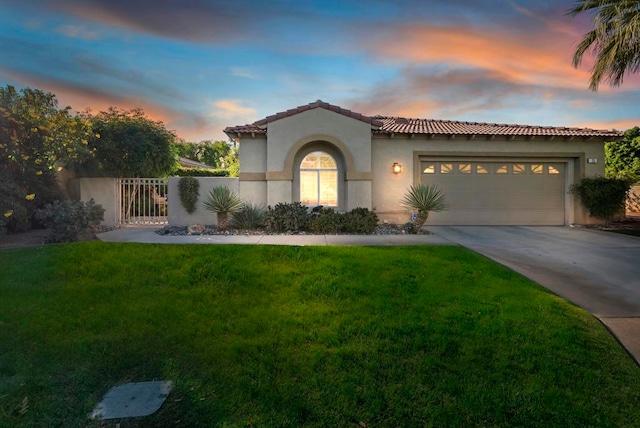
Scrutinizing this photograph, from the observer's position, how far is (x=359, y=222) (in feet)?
37.0

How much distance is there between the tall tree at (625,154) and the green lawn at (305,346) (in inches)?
779

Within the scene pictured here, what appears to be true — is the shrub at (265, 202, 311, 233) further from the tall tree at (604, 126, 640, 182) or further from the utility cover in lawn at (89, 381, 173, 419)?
the tall tree at (604, 126, 640, 182)

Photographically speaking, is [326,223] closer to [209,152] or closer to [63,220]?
[63,220]

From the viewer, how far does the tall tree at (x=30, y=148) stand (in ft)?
34.8

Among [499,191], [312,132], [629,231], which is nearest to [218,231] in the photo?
[312,132]

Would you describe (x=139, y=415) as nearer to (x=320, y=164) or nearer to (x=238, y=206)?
(x=238, y=206)

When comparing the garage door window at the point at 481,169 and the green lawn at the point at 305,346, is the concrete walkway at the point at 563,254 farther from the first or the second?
the garage door window at the point at 481,169

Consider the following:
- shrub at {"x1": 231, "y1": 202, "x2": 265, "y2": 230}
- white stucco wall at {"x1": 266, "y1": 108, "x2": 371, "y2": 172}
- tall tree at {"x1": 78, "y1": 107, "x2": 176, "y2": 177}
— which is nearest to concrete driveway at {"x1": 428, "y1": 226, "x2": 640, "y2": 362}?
white stucco wall at {"x1": 266, "y1": 108, "x2": 371, "y2": 172}

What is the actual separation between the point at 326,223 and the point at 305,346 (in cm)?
755

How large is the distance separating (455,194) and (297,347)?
1234 cm

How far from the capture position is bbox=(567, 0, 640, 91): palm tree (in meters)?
9.99

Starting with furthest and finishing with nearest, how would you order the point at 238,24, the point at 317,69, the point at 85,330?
the point at 317,69 → the point at 238,24 → the point at 85,330

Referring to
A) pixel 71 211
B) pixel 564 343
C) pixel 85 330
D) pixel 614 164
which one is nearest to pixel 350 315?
pixel 564 343

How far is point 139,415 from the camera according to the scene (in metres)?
2.84
